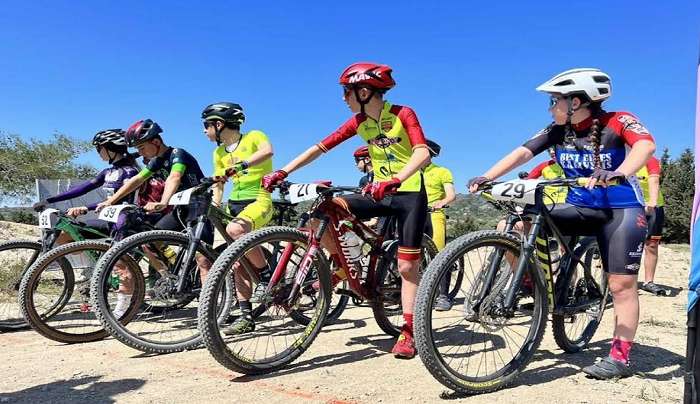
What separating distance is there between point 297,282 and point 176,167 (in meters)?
2.42

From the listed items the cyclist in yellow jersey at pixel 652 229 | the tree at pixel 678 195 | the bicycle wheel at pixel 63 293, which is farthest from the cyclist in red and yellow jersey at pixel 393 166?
the tree at pixel 678 195

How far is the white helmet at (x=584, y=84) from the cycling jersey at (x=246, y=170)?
115 inches

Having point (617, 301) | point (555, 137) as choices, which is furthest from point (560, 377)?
point (555, 137)

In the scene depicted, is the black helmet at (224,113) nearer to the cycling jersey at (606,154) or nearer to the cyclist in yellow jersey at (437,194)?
the cyclist in yellow jersey at (437,194)

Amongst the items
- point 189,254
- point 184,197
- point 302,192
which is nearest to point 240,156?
point 184,197

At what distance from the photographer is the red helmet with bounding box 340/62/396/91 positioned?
4.19 meters

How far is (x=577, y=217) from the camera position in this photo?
386cm

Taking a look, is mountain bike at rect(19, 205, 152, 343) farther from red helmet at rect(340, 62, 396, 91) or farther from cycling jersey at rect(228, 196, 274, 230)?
red helmet at rect(340, 62, 396, 91)

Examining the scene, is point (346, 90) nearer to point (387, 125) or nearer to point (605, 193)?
point (387, 125)

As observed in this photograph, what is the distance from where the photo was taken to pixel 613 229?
3.77 metres

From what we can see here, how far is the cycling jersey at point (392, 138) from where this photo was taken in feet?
13.9

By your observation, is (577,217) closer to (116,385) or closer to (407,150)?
(407,150)

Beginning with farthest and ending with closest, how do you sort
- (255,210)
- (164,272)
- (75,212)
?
(75,212) → (255,210) → (164,272)

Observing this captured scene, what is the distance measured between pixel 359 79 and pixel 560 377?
2.65 metres
